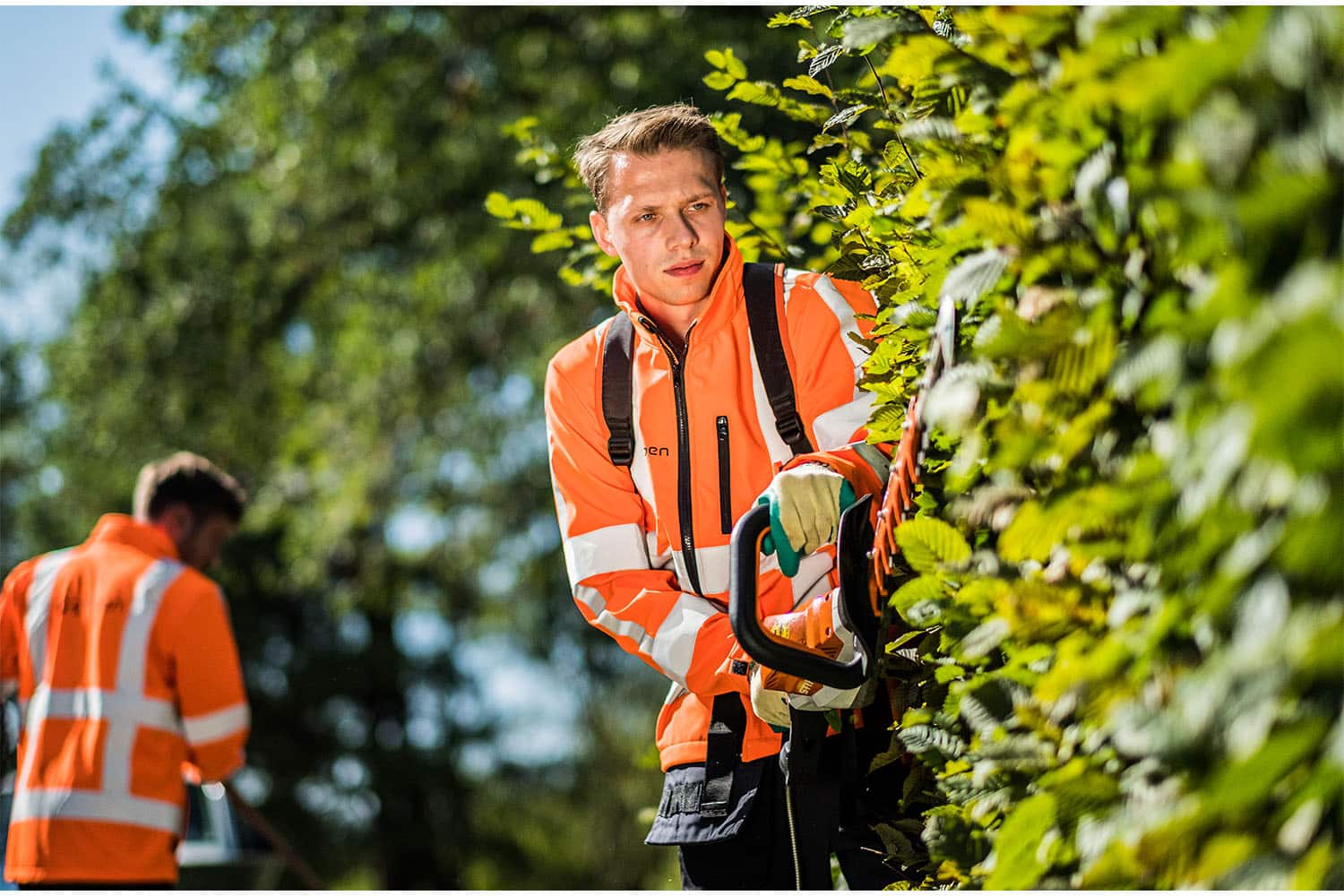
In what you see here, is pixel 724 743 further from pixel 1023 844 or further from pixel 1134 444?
pixel 1134 444

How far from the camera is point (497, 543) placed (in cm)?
1524

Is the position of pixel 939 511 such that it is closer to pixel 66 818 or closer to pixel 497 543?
pixel 66 818

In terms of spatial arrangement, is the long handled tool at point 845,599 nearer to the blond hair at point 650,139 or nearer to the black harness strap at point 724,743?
the black harness strap at point 724,743

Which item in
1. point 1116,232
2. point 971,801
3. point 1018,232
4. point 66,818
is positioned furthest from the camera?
point 66,818

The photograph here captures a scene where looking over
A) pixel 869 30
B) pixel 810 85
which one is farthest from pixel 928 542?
pixel 810 85

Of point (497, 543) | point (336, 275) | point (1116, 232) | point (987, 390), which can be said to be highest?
point (336, 275)

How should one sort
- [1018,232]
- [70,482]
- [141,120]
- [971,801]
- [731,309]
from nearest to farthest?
1. [1018,232]
2. [971,801]
3. [731,309]
4. [141,120]
5. [70,482]

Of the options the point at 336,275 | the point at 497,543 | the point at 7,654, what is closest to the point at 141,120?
the point at 336,275

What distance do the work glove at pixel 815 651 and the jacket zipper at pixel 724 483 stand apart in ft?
1.36

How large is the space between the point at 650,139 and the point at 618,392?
59 centimetres

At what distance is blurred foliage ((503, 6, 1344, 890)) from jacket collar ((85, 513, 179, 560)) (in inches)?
154

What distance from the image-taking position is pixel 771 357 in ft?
9.45

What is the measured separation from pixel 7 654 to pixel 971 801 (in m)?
4.44

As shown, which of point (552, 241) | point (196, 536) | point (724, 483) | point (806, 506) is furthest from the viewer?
point (196, 536)
